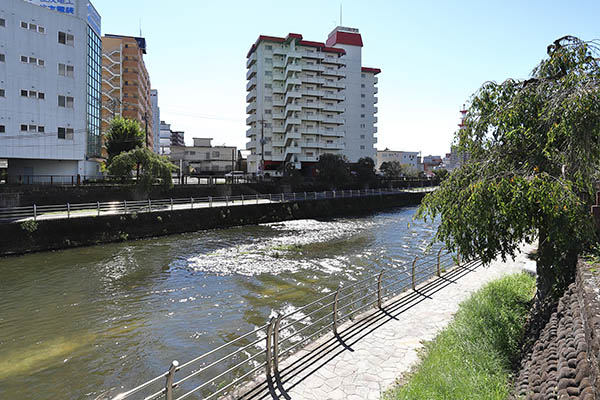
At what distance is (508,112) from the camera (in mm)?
7699

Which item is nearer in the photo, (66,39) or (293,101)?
(66,39)

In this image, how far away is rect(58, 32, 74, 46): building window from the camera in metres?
35.9

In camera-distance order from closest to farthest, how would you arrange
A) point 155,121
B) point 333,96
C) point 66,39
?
point 66,39, point 333,96, point 155,121

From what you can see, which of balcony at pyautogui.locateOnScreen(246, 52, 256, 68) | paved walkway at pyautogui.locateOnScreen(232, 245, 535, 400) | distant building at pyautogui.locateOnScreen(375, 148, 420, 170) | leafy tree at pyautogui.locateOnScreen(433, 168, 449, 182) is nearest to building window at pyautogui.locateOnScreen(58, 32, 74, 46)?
leafy tree at pyautogui.locateOnScreen(433, 168, 449, 182)

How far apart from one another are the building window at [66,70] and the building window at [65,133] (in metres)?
5.37

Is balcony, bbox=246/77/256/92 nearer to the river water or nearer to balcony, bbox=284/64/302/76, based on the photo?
balcony, bbox=284/64/302/76

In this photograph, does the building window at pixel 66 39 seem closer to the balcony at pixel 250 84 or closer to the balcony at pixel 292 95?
the balcony at pixel 292 95

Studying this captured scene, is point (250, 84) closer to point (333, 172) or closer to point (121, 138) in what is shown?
point (333, 172)

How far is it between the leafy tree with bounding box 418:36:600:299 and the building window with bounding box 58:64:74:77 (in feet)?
131

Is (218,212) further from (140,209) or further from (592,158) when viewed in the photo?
(592,158)

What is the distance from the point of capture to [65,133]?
36.5 metres

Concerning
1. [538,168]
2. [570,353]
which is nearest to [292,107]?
[538,168]

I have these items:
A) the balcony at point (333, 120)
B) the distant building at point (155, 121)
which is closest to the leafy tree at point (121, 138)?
the balcony at point (333, 120)

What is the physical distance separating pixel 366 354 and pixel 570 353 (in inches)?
149
